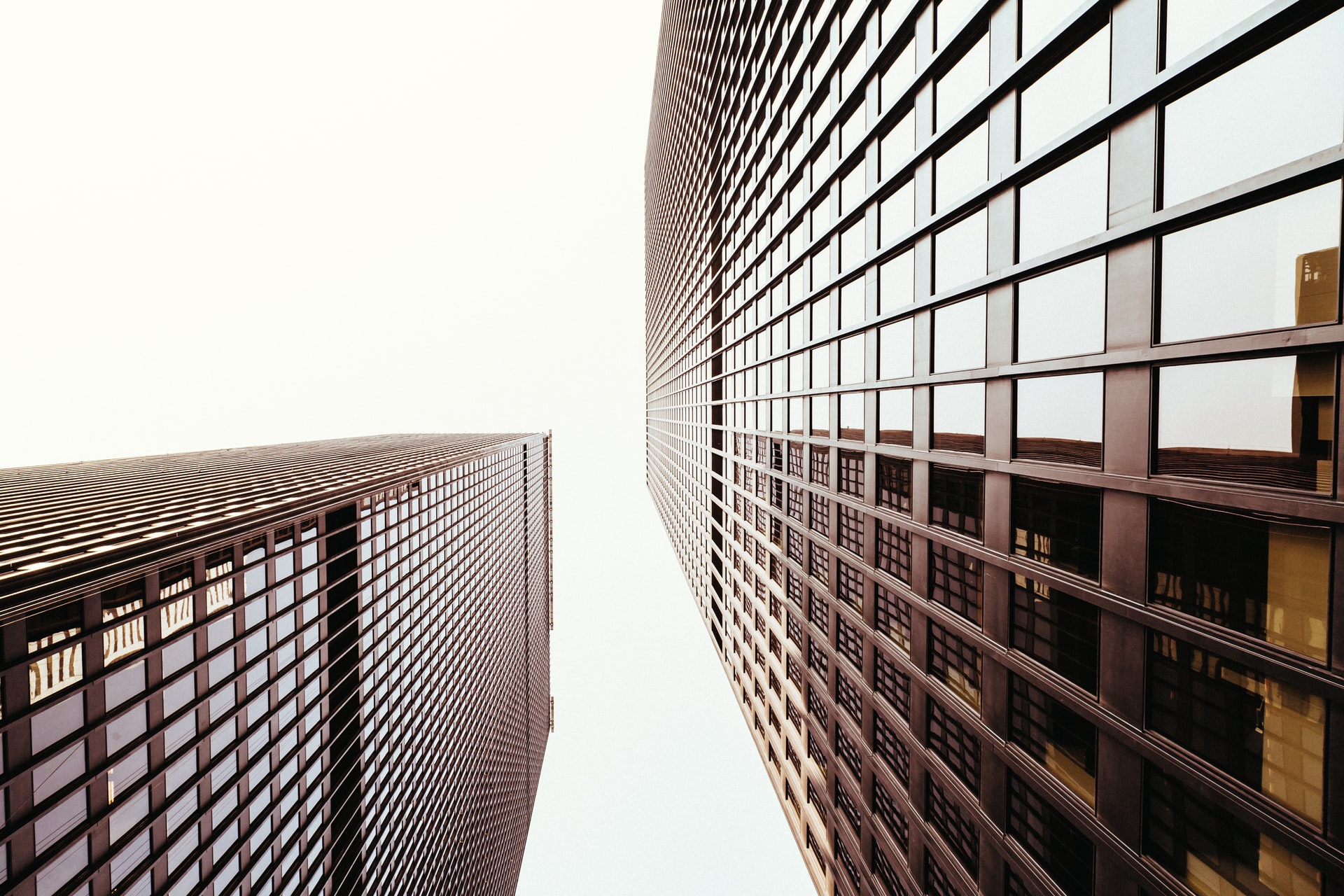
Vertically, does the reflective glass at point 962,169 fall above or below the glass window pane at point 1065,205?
above

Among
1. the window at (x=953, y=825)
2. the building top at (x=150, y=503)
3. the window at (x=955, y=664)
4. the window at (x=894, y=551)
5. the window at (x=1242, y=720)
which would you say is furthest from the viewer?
the window at (x=894, y=551)

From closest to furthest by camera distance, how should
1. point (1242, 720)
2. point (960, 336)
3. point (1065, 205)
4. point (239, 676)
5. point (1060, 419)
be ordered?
point (1242, 720)
point (1065, 205)
point (1060, 419)
point (960, 336)
point (239, 676)

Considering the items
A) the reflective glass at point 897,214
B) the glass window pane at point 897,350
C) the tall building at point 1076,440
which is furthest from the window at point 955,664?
the reflective glass at point 897,214

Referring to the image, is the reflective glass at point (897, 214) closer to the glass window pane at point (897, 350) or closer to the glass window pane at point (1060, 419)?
the glass window pane at point (897, 350)

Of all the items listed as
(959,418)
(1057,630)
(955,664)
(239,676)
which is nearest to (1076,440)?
(959,418)

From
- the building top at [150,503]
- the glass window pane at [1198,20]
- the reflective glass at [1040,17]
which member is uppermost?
the reflective glass at [1040,17]

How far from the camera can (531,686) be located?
340 feet

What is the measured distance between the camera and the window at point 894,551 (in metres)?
18.0

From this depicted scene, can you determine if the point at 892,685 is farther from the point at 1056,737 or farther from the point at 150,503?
the point at 150,503

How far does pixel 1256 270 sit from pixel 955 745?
1490 cm

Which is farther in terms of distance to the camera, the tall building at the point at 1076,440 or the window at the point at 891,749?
the window at the point at 891,749

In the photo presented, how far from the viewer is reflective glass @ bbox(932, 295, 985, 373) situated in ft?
45.4

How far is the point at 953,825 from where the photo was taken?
15953 millimetres

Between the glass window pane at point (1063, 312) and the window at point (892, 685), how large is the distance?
12.7m
